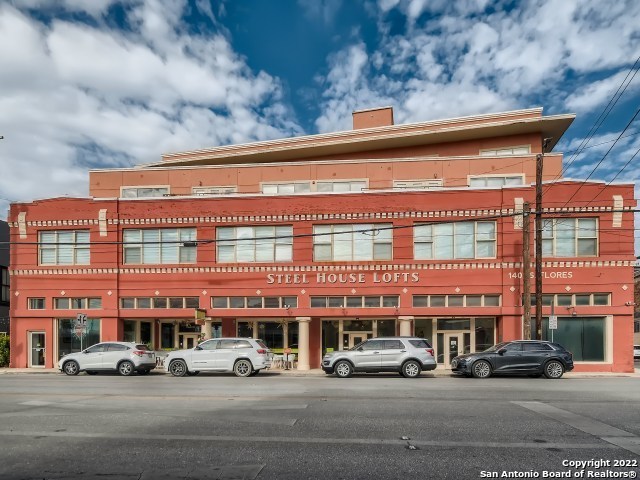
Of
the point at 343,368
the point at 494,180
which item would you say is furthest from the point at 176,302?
the point at 494,180

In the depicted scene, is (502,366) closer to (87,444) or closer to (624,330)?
(624,330)

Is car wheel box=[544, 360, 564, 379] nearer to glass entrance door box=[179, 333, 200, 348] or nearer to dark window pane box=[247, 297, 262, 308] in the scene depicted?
dark window pane box=[247, 297, 262, 308]

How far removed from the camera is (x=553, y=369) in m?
18.5

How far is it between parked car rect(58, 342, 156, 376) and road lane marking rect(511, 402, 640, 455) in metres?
15.0

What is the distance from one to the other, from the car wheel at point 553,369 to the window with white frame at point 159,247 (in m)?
16.2

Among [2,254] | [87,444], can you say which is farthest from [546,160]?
[2,254]

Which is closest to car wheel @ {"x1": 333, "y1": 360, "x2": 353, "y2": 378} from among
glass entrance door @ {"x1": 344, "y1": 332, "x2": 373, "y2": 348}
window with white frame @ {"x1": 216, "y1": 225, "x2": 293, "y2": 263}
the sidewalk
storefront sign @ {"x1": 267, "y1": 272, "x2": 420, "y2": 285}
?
the sidewalk

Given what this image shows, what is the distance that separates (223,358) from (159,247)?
27.6ft

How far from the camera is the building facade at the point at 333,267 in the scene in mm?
22875

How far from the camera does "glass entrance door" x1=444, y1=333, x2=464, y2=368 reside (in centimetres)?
2386

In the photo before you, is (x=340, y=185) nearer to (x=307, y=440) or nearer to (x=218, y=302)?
(x=218, y=302)

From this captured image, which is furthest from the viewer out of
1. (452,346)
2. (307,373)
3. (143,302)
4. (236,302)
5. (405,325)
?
(143,302)

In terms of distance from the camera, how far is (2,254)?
3953 centimetres

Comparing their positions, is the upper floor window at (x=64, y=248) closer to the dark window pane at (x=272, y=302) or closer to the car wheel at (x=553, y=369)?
the dark window pane at (x=272, y=302)
